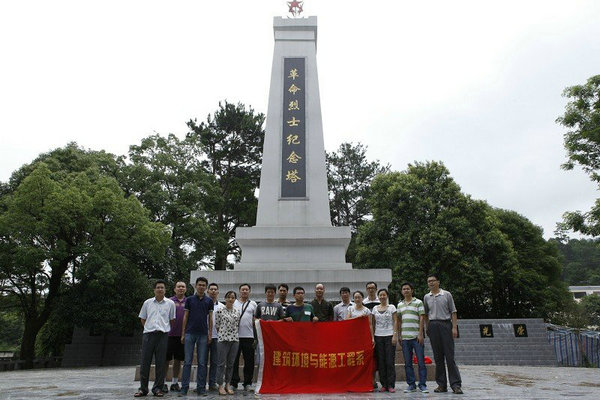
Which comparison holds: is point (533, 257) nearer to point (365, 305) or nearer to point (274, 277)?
point (274, 277)

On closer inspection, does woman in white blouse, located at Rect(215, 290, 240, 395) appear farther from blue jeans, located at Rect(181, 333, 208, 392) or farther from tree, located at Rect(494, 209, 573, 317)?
tree, located at Rect(494, 209, 573, 317)

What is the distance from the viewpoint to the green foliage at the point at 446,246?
17.5m

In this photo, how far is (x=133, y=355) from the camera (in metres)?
16.5

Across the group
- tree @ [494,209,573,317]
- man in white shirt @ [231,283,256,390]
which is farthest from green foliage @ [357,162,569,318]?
man in white shirt @ [231,283,256,390]

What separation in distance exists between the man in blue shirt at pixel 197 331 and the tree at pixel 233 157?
17.9 m

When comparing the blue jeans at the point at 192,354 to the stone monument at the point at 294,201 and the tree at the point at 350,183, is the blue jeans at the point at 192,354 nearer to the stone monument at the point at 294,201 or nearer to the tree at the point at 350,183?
the stone monument at the point at 294,201

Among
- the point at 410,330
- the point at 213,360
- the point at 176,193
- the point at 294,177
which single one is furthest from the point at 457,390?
the point at 176,193

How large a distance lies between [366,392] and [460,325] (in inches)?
344

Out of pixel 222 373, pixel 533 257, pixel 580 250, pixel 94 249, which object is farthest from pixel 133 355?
pixel 580 250

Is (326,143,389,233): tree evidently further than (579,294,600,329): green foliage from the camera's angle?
No

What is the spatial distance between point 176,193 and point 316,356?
52.3 ft

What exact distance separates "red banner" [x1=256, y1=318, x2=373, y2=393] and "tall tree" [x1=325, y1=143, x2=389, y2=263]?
20229 millimetres

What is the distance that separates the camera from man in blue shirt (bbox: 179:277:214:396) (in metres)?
4.94

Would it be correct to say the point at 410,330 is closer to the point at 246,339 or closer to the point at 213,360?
the point at 246,339
